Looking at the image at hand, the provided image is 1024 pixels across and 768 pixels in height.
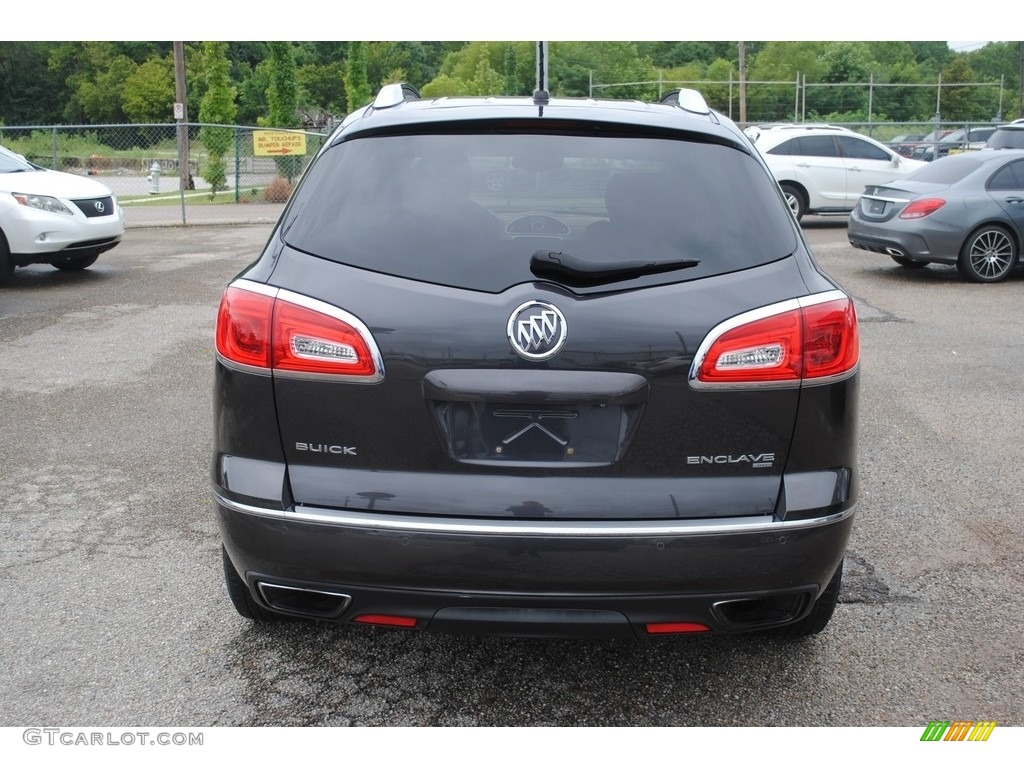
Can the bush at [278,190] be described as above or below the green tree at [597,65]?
below

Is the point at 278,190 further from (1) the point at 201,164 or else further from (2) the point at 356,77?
(2) the point at 356,77

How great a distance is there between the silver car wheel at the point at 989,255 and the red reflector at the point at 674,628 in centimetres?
1054

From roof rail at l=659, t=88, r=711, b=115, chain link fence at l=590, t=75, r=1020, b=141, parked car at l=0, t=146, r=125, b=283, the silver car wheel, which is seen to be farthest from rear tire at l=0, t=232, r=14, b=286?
chain link fence at l=590, t=75, r=1020, b=141

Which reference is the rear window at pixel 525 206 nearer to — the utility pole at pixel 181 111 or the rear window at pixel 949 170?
the rear window at pixel 949 170

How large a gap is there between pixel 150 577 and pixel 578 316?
2.31m

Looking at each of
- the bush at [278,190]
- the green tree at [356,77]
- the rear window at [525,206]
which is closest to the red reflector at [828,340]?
the rear window at [525,206]

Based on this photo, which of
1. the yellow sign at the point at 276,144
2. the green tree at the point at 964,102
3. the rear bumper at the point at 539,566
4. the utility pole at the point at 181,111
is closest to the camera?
the rear bumper at the point at 539,566

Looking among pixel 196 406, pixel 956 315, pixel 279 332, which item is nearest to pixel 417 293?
pixel 279 332

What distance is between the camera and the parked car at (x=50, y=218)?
441 inches

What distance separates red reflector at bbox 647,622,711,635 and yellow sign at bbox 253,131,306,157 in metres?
21.3

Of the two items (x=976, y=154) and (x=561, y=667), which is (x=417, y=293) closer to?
(x=561, y=667)

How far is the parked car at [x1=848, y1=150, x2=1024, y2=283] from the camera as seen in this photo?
11.9 meters

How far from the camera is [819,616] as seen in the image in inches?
132

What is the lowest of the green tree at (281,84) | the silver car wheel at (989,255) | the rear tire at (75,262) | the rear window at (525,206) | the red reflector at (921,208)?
the rear tire at (75,262)
